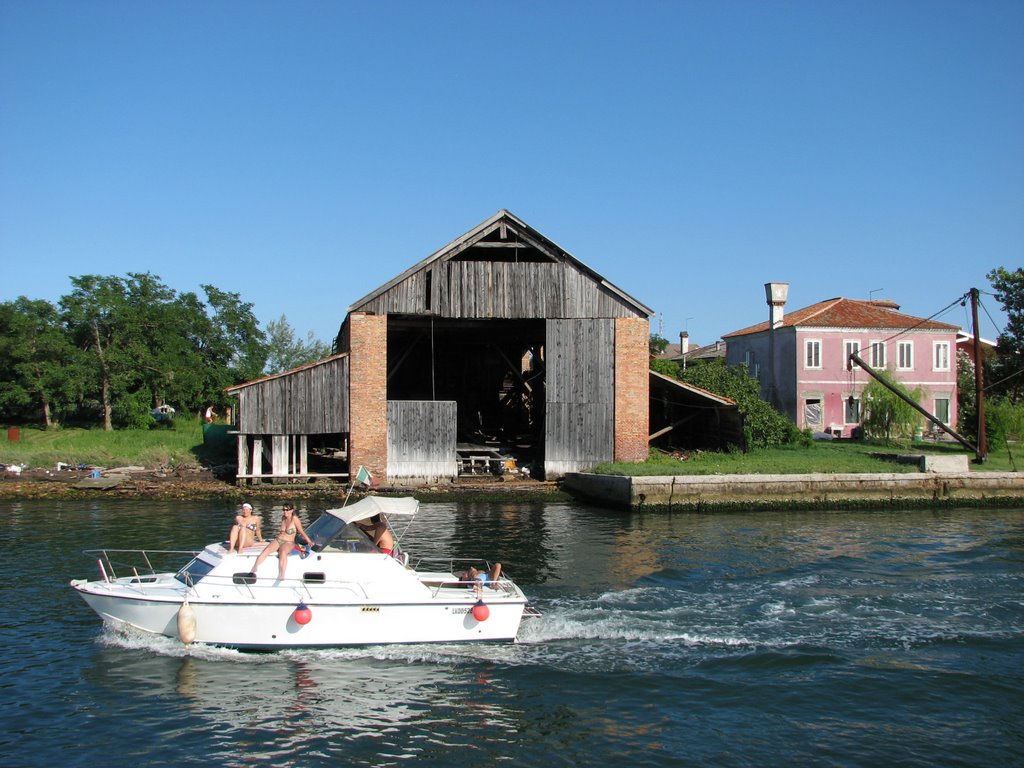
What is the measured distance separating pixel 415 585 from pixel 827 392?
36.1m

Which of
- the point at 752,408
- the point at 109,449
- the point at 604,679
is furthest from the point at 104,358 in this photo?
the point at 604,679

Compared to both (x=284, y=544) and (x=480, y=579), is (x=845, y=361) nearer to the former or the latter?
(x=480, y=579)

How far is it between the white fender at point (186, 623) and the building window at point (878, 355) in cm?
3942

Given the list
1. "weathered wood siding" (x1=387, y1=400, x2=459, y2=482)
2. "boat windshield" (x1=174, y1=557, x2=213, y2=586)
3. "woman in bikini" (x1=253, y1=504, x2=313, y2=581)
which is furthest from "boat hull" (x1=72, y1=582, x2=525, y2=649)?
"weathered wood siding" (x1=387, y1=400, x2=459, y2=482)

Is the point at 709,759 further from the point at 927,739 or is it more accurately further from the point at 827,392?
the point at 827,392

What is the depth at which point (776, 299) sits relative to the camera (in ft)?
151

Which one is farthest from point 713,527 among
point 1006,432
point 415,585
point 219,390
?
point 219,390

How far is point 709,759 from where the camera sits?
9.21 meters

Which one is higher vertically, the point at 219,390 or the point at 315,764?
the point at 219,390

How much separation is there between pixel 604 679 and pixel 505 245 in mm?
19629

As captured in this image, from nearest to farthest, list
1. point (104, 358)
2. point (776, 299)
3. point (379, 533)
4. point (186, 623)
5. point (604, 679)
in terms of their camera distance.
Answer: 1. point (604, 679)
2. point (186, 623)
3. point (379, 533)
4. point (104, 358)
5. point (776, 299)

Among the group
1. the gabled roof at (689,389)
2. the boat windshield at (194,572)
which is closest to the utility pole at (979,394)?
the gabled roof at (689,389)

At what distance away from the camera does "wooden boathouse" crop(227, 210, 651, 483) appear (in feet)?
92.7

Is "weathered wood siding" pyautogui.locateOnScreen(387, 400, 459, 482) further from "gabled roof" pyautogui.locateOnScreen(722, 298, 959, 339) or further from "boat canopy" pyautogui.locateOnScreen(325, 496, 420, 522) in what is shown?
"gabled roof" pyautogui.locateOnScreen(722, 298, 959, 339)
